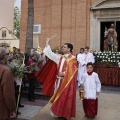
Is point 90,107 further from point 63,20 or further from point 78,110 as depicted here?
point 63,20

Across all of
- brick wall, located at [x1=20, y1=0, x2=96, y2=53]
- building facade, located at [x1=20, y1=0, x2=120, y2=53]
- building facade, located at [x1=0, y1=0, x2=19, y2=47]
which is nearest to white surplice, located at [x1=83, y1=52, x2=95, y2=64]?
building facade, located at [x1=20, y1=0, x2=120, y2=53]

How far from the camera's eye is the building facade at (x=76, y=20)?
16328mm

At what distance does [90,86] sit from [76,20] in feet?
36.4

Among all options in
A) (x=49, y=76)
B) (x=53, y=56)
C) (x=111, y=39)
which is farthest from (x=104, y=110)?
(x=111, y=39)

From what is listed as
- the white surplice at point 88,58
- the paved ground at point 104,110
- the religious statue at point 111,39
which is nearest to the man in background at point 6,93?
the paved ground at point 104,110

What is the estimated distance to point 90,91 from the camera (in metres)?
6.35

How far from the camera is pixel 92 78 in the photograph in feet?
21.1

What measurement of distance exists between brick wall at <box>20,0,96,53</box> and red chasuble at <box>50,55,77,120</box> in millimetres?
10751

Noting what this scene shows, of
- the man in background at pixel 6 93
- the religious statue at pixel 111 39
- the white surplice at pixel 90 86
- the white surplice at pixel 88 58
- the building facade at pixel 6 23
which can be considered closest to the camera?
the man in background at pixel 6 93

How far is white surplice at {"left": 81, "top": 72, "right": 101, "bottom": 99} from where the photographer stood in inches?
250

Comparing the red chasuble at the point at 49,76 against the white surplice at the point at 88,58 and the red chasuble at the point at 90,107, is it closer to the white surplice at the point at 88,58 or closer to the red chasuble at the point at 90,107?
the red chasuble at the point at 90,107

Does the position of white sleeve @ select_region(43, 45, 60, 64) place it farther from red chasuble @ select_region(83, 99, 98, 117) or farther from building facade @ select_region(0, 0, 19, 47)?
building facade @ select_region(0, 0, 19, 47)

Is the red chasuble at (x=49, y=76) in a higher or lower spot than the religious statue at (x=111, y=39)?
lower

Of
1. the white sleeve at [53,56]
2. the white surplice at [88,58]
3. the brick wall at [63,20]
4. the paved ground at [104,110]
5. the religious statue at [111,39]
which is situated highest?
the brick wall at [63,20]
